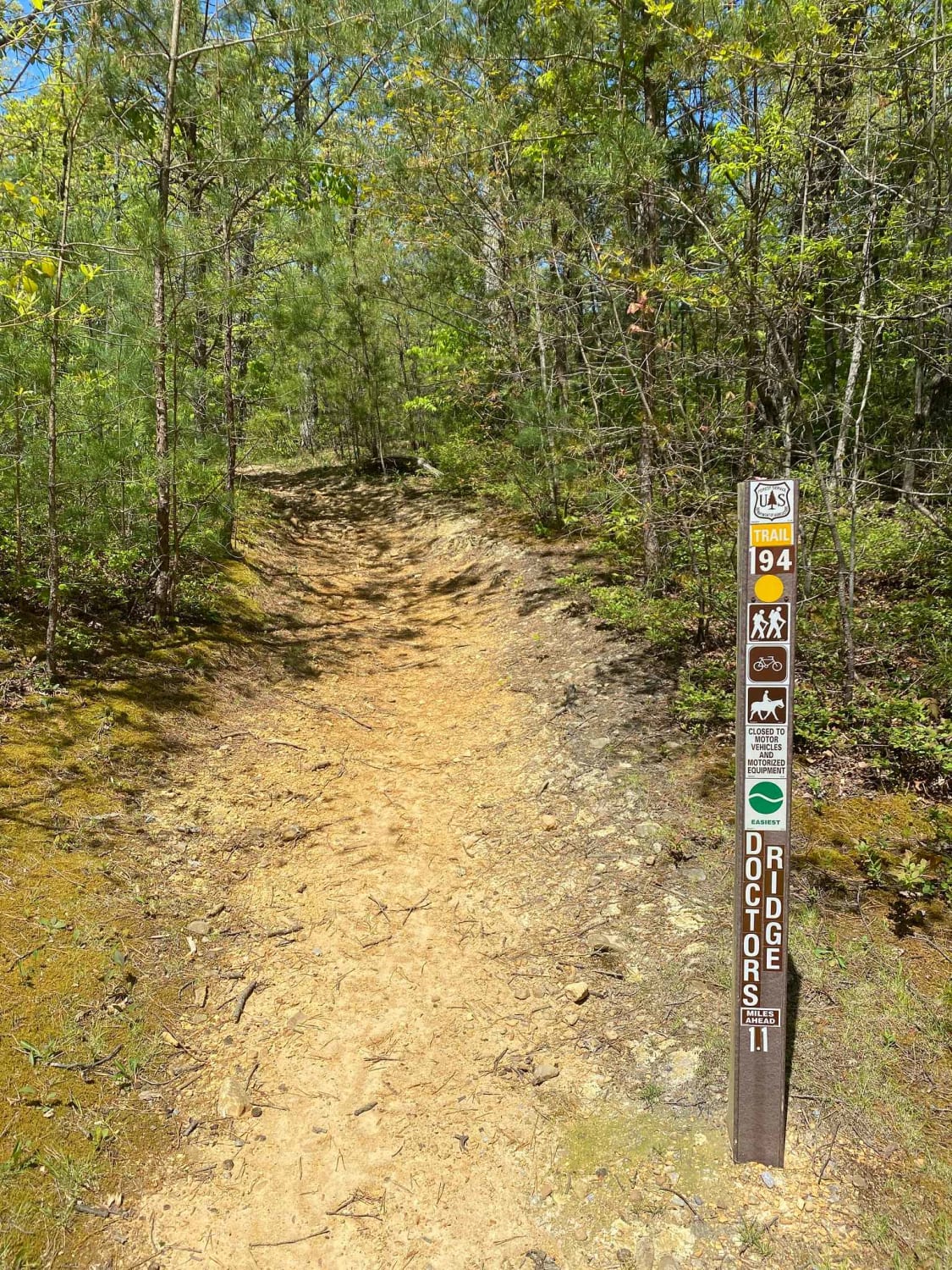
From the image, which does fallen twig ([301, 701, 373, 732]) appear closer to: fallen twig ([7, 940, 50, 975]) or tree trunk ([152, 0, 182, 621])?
tree trunk ([152, 0, 182, 621])

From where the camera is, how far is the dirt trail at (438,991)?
8.67ft

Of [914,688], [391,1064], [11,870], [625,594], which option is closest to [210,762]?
[11,870]

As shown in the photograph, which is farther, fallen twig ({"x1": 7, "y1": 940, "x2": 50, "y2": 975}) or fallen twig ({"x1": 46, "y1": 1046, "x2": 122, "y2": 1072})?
fallen twig ({"x1": 7, "y1": 940, "x2": 50, "y2": 975})

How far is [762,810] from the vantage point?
8.70 feet

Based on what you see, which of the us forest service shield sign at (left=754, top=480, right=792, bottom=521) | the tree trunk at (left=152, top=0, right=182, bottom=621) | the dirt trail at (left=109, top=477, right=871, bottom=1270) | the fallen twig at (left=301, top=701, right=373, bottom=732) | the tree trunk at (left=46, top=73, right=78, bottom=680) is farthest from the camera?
the fallen twig at (left=301, top=701, right=373, bottom=732)

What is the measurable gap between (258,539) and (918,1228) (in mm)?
11756

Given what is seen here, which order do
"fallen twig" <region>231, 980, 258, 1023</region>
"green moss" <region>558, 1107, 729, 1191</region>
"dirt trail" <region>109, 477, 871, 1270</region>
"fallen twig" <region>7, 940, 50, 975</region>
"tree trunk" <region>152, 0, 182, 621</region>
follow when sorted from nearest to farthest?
"dirt trail" <region>109, 477, 871, 1270</region> < "green moss" <region>558, 1107, 729, 1191</region> < "fallen twig" <region>7, 940, 50, 975</region> < "fallen twig" <region>231, 980, 258, 1023</region> < "tree trunk" <region>152, 0, 182, 621</region>

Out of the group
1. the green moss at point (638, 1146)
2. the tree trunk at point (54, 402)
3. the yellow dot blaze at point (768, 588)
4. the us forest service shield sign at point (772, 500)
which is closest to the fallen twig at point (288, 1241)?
the green moss at point (638, 1146)

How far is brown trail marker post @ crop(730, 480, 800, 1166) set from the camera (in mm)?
2545

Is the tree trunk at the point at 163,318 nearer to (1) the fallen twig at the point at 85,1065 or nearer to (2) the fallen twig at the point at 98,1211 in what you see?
(1) the fallen twig at the point at 85,1065

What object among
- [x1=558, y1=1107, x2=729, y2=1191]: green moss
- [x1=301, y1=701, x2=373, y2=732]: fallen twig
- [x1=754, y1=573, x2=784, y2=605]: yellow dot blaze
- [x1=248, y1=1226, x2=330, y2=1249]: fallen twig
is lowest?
[x1=248, y1=1226, x2=330, y2=1249]: fallen twig

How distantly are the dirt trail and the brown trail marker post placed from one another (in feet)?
0.98

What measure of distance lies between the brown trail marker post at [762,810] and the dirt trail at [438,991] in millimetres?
300

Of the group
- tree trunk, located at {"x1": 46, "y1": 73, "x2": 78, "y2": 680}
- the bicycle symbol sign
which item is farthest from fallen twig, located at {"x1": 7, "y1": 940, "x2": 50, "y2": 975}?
the bicycle symbol sign
